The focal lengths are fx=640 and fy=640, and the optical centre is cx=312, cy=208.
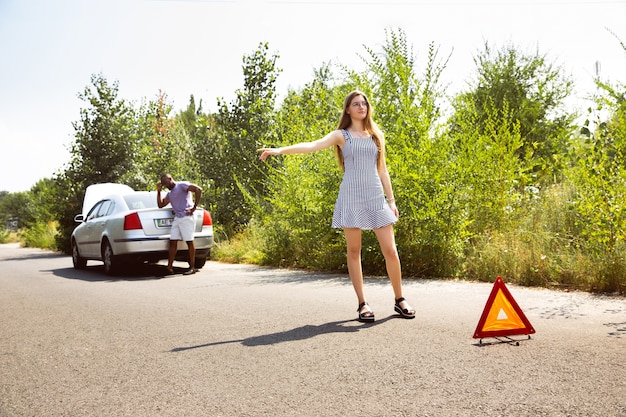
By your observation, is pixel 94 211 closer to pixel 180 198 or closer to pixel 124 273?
pixel 124 273

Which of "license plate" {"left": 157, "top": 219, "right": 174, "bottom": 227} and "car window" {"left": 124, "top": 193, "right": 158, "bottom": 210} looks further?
"car window" {"left": 124, "top": 193, "right": 158, "bottom": 210}

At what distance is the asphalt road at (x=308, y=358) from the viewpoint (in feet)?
11.9

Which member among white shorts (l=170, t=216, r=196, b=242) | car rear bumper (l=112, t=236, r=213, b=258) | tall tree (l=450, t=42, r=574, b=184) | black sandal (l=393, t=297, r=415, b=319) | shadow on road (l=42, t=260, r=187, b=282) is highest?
tall tree (l=450, t=42, r=574, b=184)

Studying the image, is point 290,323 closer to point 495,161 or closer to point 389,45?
point 495,161

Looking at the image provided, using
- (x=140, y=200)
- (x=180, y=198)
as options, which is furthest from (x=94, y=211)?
(x=180, y=198)

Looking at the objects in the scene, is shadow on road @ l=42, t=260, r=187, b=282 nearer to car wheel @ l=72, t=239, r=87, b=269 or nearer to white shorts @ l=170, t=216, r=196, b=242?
car wheel @ l=72, t=239, r=87, b=269

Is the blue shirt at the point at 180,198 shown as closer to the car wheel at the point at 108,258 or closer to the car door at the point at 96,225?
the car wheel at the point at 108,258

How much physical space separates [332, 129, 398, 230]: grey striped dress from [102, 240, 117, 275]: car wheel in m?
7.39

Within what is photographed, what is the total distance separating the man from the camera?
12.1m

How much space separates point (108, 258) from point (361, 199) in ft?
26.0

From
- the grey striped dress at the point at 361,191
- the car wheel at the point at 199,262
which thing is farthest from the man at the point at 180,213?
the grey striped dress at the point at 361,191

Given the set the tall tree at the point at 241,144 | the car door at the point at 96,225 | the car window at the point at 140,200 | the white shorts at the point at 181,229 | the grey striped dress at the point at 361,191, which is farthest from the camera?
the tall tree at the point at 241,144

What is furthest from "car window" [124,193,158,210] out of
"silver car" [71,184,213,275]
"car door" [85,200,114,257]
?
"car door" [85,200,114,257]

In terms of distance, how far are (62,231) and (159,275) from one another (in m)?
15.1
